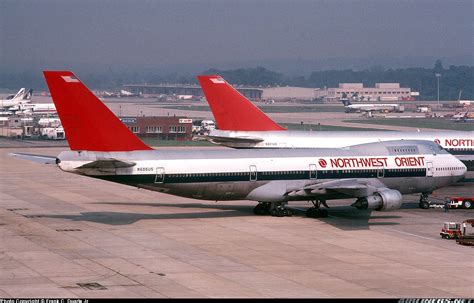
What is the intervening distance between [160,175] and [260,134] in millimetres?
27915

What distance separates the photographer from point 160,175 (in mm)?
54594

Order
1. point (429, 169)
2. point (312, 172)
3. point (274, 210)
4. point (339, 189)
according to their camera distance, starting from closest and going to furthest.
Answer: point (339, 189) → point (312, 172) → point (274, 210) → point (429, 169)

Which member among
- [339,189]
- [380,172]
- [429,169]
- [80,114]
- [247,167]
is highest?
[80,114]

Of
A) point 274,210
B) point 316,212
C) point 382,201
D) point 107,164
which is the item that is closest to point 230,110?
point 274,210

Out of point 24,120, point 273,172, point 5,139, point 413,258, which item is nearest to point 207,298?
point 413,258

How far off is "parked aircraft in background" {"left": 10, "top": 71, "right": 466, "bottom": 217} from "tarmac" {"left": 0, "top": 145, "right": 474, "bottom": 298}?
2.07 metres

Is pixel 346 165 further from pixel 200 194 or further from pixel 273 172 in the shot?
pixel 200 194

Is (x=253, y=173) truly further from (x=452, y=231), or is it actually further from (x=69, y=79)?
(x=69, y=79)

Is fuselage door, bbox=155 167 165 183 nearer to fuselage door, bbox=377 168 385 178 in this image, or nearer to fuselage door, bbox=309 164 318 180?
fuselage door, bbox=309 164 318 180

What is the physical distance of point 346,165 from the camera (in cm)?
5988

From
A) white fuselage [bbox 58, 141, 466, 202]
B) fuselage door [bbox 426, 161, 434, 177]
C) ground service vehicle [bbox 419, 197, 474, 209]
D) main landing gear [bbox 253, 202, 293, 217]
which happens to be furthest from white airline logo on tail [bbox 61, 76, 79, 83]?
ground service vehicle [bbox 419, 197, 474, 209]

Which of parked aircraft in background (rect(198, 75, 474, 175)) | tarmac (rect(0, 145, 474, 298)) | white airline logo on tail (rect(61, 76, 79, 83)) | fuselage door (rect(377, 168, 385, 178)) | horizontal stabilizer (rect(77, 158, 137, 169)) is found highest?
white airline logo on tail (rect(61, 76, 79, 83))

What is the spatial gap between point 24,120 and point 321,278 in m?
145

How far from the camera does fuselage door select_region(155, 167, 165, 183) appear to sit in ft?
179
